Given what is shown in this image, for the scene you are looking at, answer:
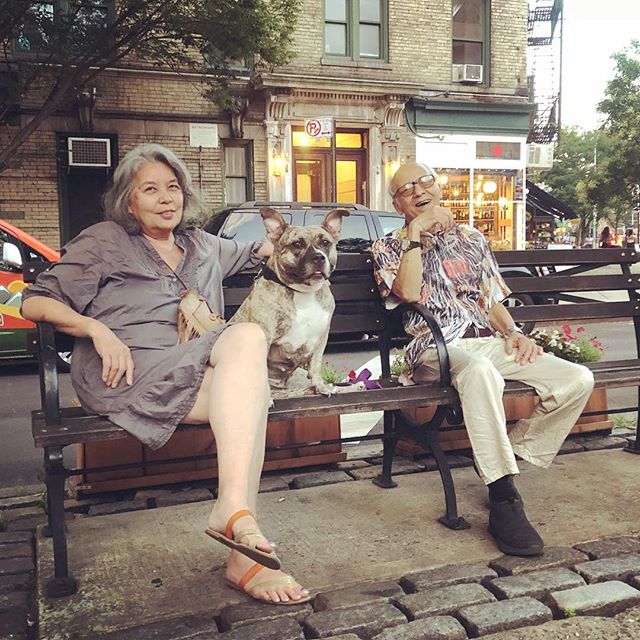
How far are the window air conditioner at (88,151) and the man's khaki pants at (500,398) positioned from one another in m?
13.1

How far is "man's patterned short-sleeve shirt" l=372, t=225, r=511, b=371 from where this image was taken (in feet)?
12.2

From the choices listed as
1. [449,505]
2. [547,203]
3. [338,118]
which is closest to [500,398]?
[449,505]

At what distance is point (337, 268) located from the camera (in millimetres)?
3893

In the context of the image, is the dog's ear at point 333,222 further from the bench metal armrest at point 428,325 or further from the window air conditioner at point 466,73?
the window air conditioner at point 466,73

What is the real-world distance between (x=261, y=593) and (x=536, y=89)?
26463 mm

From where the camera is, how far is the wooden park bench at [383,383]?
2738 mm

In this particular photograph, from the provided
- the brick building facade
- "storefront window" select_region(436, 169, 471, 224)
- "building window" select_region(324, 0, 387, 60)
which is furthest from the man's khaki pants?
"storefront window" select_region(436, 169, 471, 224)

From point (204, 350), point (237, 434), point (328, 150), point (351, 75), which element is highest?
point (351, 75)

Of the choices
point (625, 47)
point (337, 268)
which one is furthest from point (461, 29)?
point (337, 268)

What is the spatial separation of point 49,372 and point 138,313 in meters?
0.43

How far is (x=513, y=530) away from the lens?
117 inches

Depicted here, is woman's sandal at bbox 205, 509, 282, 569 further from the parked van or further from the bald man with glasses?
the parked van

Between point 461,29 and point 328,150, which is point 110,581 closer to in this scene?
point 328,150

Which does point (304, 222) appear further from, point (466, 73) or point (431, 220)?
point (466, 73)
